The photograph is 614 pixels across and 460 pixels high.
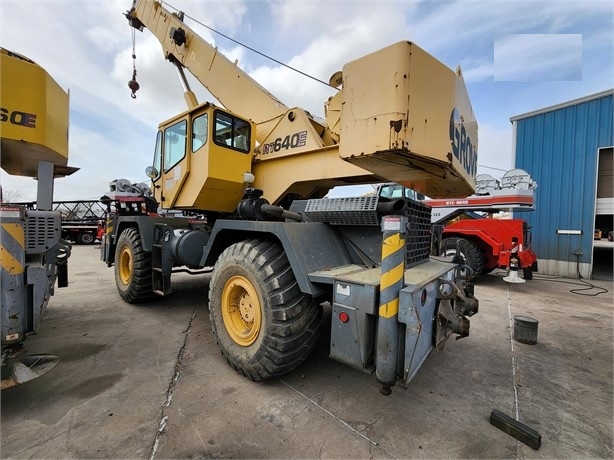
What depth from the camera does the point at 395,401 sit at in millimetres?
2400

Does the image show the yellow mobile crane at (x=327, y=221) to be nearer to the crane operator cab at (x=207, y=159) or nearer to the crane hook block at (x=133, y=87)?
the crane operator cab at (x=207, y=159)

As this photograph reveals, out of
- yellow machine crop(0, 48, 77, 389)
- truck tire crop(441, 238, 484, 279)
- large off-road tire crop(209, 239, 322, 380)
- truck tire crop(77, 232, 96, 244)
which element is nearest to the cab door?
yellow machine crop(0, 48, 77, 389)

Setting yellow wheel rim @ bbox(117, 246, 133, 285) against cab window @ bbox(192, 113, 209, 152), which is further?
yellow wheel rim @ bbox(117, 246, 133, 285)

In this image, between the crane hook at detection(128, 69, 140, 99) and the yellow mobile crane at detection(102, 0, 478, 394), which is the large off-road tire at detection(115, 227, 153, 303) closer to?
the yellow mobile crane at detection(102, 0, 478, 394)

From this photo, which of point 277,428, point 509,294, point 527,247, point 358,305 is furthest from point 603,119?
point 277,428

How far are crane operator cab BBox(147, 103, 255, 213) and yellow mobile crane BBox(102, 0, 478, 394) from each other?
0.06ft

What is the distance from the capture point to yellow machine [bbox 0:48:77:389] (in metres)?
2.28

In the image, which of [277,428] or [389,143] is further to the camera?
[277,428]

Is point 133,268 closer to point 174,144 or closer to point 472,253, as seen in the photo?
point 174,144

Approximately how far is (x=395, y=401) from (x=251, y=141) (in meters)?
3.50

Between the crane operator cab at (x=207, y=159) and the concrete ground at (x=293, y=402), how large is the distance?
1.75m

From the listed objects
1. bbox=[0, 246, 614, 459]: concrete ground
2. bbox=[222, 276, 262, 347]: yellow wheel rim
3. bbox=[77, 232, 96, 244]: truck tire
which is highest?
bbox=[222, 276, 262, 347]: yellow wheel rim

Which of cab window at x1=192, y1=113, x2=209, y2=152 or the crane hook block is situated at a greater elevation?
the crane hook block

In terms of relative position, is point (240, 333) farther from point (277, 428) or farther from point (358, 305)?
point (358, 305)
